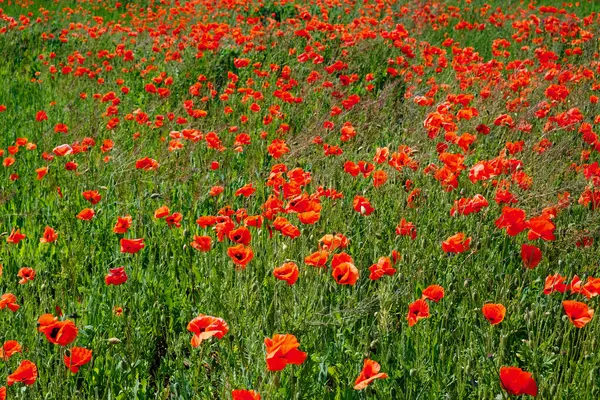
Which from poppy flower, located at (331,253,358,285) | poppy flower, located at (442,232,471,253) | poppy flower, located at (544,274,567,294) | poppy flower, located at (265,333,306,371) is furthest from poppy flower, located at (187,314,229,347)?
poppy flower, located at (544,274,567,294)

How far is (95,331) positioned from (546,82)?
4.55m

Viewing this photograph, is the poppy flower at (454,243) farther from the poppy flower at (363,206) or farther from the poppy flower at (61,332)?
the poppy flower at (61,332)

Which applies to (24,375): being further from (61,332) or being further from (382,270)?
(382,270)

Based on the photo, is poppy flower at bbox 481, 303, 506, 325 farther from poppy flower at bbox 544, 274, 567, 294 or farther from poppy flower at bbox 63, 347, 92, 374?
poppy flower at bbox 63, 347, 92, 374

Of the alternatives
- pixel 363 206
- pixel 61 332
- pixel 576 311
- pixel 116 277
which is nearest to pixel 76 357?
pixel 61 332

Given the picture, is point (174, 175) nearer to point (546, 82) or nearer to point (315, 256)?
point (315, 256)

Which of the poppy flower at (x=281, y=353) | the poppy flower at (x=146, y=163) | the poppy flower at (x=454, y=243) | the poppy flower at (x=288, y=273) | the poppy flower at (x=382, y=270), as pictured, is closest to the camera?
the poppy flower at (x=281, y=353)

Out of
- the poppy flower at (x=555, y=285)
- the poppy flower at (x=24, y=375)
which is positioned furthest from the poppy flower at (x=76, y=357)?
the poppy flower at (x=555, y=285)

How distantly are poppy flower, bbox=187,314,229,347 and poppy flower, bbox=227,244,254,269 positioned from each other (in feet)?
0.96

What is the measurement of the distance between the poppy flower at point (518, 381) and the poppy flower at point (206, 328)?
2.41 feet

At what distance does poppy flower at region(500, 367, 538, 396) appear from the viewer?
1.54m

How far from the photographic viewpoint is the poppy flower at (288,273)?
195cm

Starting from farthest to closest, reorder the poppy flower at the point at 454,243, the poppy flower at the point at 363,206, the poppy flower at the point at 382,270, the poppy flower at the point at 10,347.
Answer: the poppy flower at the point at 363,206 < the poppy flower at the point at 454,243 < the poppy flower at the point at 382,270 < the poppy flower at the point at 10,347

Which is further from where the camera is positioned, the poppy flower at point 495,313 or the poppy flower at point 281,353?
the poppy flower at point 495,313
